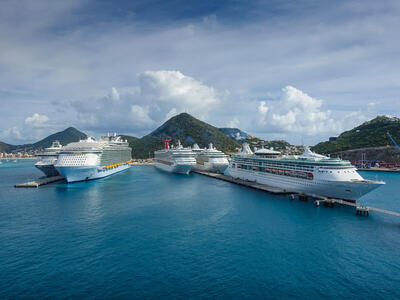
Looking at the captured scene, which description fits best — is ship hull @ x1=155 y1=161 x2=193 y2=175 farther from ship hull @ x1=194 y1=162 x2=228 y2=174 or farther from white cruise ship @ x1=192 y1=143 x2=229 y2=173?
white cruise ship @ x1=192 y1=143 x2=229 y2=173

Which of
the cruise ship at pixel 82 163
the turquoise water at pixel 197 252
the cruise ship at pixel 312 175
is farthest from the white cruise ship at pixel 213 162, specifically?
the turquoise water at pixel 197 252

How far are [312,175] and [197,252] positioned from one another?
3418 centimetres

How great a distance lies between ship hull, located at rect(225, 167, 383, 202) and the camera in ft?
136

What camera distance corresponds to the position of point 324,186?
152ft

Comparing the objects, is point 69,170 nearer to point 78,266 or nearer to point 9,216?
point 9,216

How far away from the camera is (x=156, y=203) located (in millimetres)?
47594

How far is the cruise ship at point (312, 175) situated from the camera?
43031mm

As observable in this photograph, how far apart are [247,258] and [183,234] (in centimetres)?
946

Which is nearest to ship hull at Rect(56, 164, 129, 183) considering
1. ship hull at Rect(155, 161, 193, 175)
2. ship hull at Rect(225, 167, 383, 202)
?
ship hull at Rect(155, 161, 193, 175)

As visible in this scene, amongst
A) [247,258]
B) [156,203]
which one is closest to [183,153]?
[156,203]

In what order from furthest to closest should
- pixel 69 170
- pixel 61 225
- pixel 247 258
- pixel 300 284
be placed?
pixel 69 170 → pixel 61 225 → pixel 247 258 → pixel 300 284

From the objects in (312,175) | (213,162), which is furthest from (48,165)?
(312,175)

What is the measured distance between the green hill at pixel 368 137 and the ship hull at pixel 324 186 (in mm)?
114723

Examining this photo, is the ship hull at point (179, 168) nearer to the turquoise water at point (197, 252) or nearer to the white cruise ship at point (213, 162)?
the white cruise ship at point (213, 162)
